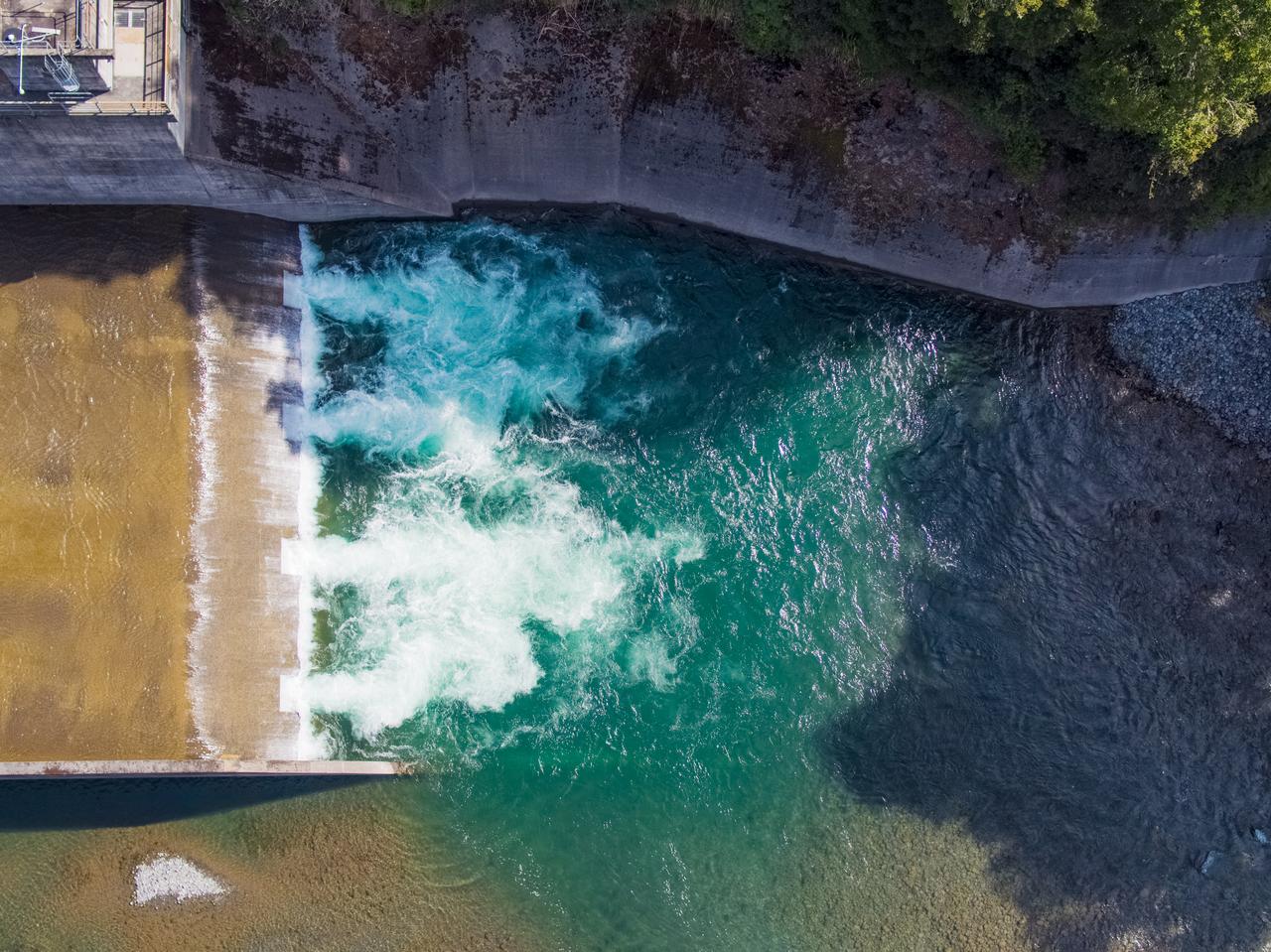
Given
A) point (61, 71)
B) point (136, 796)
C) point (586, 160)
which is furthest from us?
point (586, 160)

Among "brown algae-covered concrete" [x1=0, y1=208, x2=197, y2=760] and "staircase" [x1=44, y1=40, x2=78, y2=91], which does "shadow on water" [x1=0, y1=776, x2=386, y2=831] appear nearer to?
"brown algae-covered concrete" [x1=0, y1=208, x2=197, y2=760]

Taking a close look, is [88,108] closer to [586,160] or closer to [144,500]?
[144,500]

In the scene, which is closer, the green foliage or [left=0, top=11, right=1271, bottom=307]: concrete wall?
the green foliage

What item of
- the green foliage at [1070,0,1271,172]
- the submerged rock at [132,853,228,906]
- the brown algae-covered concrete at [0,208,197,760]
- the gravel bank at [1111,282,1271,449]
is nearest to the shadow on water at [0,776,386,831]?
the submerged rock at [132,853,228,906]

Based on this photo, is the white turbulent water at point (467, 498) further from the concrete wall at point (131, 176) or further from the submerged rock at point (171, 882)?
the submerged rock at point (171, 882)

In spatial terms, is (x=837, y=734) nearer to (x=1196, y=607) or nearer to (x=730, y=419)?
(x=730, y=419)

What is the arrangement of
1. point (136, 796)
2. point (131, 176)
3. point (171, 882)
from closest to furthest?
point (131, 176) → point (136, 796) → point (171, 882)

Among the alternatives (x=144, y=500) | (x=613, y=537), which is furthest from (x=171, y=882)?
(x=613, y=537)

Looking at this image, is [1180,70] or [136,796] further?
[136,796]
